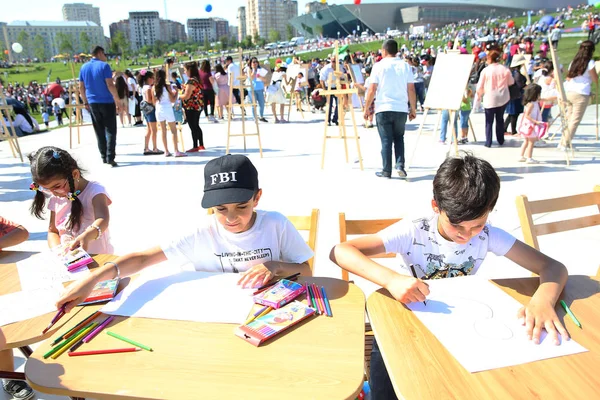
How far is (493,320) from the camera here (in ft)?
4.09

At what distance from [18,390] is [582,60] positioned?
25.2 ft

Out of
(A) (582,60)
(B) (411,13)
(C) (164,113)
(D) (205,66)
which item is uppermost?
(B) (411,13)

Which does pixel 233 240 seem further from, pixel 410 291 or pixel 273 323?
pixel 410 291

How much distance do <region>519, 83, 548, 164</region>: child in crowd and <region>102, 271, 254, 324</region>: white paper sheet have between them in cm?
547

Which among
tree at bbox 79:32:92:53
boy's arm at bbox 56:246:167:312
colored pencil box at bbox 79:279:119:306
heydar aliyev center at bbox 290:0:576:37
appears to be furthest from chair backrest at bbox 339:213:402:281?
tree at bbox 79:32:92:53

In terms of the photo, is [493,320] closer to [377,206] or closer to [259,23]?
[377,206]

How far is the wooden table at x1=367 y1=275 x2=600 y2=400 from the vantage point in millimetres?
970

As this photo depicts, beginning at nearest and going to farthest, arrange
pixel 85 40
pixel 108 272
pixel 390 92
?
pixel 108 272 < pixel 390 92 < pixel 85 40

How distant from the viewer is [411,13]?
75.1 meters

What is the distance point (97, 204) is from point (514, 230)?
328 cm

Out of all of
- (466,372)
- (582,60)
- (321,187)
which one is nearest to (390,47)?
(321,187)

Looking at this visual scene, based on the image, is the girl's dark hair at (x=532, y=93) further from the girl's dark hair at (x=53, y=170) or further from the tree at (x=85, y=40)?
the tree at (x=85, y=40)

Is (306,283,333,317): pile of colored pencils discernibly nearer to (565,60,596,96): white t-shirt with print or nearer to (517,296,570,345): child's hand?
(517,296,570,345): child's hand

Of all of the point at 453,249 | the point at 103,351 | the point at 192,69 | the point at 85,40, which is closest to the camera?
the point at 103,351
